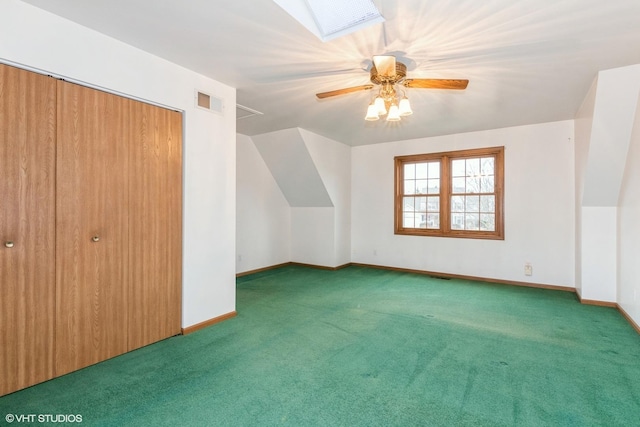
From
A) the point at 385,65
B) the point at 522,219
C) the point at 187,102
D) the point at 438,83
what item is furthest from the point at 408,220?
the point at 187,102

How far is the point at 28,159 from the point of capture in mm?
2176

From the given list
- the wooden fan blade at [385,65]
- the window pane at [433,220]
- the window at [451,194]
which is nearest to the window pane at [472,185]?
the window at [451,194]

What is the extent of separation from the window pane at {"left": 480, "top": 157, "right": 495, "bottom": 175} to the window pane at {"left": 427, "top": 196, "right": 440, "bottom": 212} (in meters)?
0.87

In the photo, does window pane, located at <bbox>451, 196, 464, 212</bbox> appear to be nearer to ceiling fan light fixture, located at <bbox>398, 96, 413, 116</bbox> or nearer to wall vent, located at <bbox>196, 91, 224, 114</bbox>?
ceiling fan light fixture, located at <bbox>398, 96, 413, 116</bbox>

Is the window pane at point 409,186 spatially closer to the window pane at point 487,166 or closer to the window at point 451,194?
the window at point 451,194

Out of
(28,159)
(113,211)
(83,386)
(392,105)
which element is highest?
(392,105)

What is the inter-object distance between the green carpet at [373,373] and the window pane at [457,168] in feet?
8.31

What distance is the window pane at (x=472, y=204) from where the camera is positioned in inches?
216

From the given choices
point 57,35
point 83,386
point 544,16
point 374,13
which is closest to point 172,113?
point 57,35

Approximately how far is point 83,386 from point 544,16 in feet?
13.5

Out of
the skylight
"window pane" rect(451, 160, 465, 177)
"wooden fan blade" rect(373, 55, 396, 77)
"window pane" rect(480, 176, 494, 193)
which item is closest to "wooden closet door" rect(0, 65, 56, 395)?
the skylight

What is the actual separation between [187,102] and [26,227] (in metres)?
1.69

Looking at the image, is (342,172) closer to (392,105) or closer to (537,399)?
(392,105)

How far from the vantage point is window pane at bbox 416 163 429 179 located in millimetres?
5955
